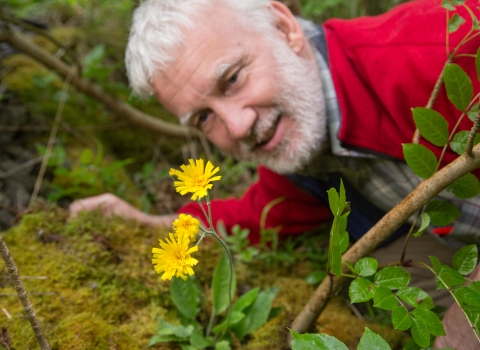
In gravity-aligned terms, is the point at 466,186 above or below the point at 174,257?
above

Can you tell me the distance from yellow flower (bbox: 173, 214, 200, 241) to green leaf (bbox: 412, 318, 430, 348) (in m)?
0.56

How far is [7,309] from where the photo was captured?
4.72 feet

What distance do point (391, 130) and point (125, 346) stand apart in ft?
4.57

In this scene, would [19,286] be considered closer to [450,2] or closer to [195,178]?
[195,178]

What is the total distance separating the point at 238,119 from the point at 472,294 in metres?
1.29

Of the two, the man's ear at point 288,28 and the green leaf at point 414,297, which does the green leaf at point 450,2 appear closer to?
the green leaf at point 414,297

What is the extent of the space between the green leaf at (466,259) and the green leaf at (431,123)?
0.31 m

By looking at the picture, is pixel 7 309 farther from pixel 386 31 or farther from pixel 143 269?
pixel 386 31

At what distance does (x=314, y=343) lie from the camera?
0.85 meters

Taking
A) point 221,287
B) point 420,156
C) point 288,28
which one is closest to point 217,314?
point 221,287

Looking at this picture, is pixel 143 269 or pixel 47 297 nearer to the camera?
pixel 47 297

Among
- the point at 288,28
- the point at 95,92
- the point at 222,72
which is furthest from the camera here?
the point at 95,92

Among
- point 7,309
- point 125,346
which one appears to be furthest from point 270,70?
point 7,309

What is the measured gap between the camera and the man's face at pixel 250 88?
6.30ft
